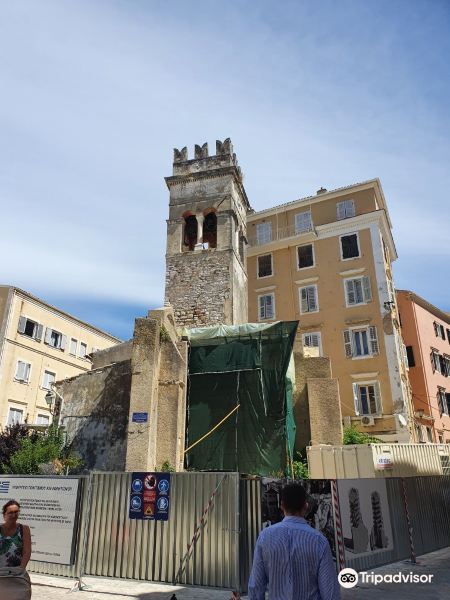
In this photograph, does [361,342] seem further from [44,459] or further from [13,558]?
[13,558]

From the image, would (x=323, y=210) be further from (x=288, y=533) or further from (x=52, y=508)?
(x=288, y=533)

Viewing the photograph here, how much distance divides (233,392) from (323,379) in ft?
11.2

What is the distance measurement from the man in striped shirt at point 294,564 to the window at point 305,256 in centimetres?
2607

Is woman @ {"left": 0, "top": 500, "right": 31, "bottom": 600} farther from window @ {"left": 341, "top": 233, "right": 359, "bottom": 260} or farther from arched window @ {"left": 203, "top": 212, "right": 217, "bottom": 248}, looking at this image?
window @ {"left": 341, "top": 233, "right": 359, "bottom": 260}

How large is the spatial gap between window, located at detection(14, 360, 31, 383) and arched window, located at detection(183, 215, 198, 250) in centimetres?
1343

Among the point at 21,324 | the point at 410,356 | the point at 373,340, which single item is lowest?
the point at 373,340

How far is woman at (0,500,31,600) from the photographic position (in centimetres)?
452

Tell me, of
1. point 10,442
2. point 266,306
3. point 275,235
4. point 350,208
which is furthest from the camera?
point 275,235

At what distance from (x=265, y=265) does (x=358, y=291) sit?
6739mm

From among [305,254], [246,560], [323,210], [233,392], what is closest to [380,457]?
[233,392]

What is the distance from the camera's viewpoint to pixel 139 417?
13.1m

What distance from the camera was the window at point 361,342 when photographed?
79.8 feet

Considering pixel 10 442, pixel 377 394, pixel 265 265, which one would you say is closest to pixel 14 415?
pixel 10 442

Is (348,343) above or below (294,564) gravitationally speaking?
above
